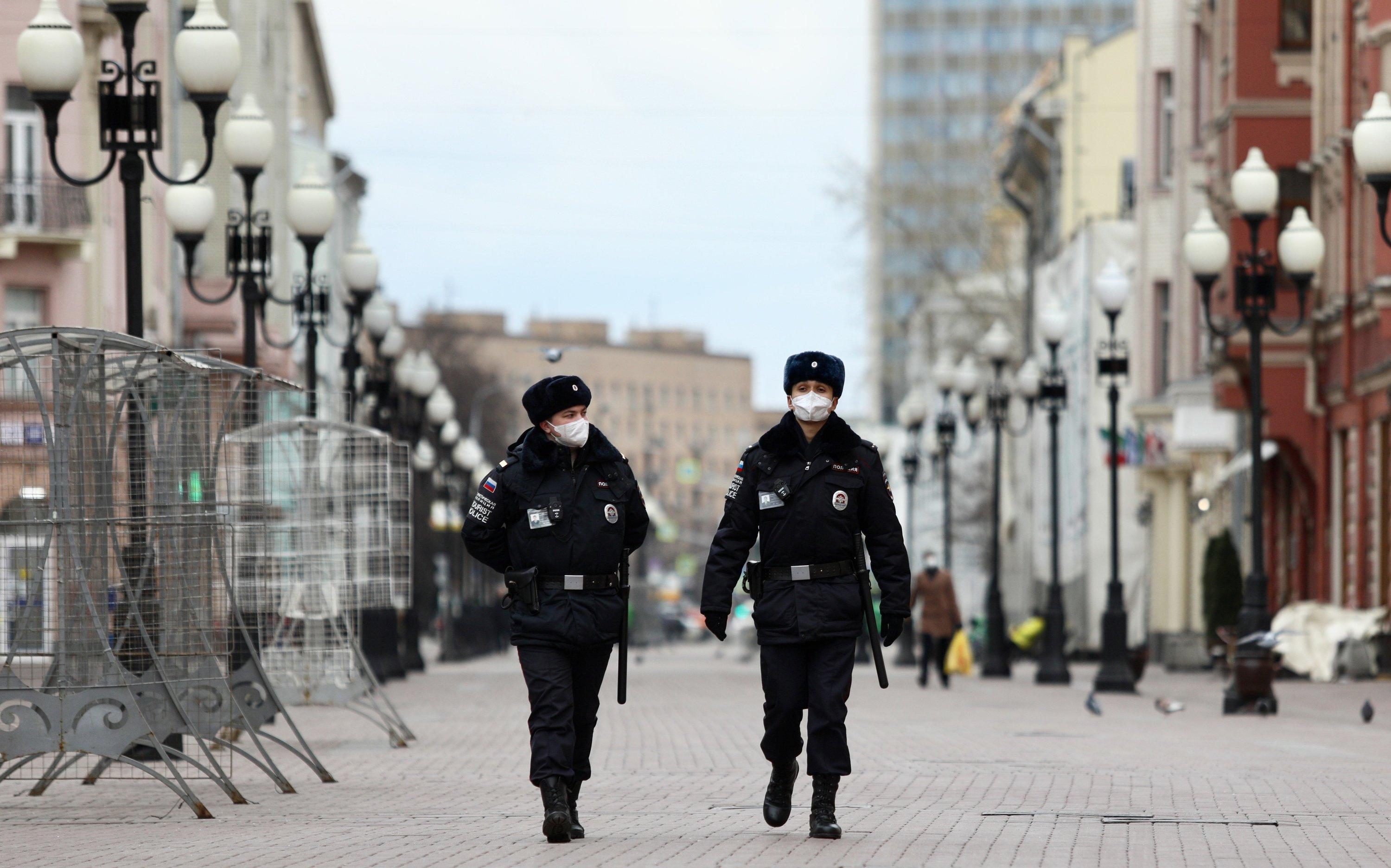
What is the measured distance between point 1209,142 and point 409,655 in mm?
13943

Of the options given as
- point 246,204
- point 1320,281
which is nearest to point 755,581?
point 246,204

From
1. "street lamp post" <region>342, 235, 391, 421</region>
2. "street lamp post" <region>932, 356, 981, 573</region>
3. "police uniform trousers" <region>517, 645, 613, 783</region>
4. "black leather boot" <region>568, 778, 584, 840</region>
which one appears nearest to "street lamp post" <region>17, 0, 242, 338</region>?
"police uniform trousers" <region>517, 645, 613, 783</region>

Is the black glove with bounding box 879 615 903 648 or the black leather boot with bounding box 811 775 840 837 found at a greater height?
the black glove with bounding box 879 615 903 648

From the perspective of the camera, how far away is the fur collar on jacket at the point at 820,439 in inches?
420

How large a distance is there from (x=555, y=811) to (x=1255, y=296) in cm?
1444

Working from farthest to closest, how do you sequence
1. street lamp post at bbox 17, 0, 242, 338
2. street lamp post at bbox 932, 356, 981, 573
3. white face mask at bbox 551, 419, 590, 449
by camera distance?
street lamp post at bbox 932, 356, 981, 573
street lamp post at bbox 17, 0, 242, 338
white face mask at bbox 551, 419, 590, 449

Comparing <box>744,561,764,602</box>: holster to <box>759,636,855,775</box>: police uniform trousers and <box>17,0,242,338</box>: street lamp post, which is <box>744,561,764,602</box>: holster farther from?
<box>17,0,242,338</box>: street lamp post

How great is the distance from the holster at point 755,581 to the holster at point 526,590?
2.87 feet

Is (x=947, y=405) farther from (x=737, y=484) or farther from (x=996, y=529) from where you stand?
(x=737, y=484)

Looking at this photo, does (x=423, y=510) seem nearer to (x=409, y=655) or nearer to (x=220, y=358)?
(x=409, y=655)

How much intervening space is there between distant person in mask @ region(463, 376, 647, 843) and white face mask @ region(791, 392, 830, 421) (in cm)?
85

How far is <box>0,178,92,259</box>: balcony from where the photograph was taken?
3734cm

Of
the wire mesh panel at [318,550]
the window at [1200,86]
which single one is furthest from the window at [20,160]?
the wire mesh panel at [318,550]

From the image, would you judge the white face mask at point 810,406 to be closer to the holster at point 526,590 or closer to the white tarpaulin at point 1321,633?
the holster at point 526,590
